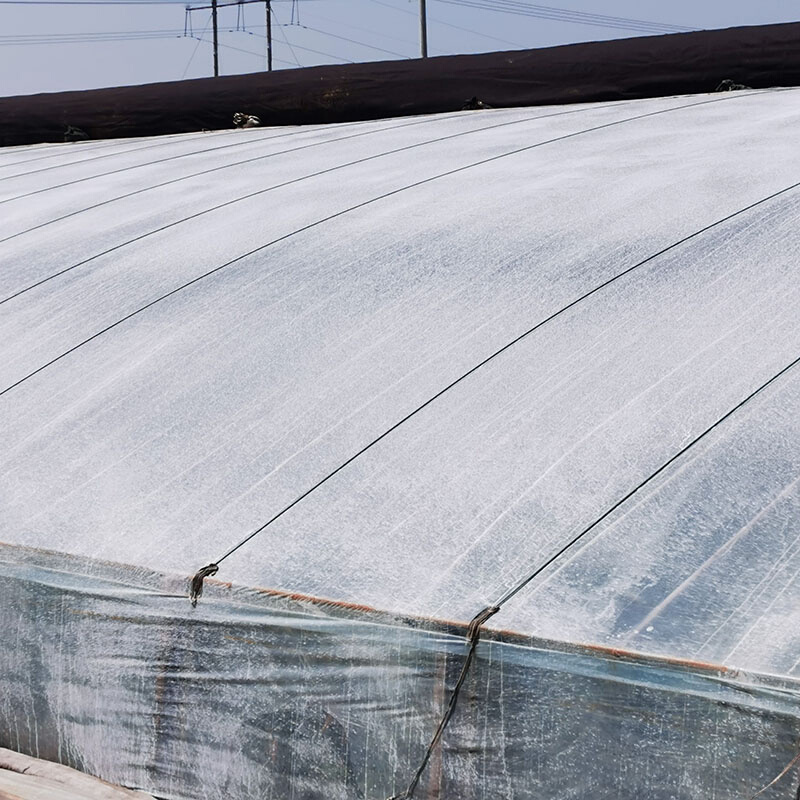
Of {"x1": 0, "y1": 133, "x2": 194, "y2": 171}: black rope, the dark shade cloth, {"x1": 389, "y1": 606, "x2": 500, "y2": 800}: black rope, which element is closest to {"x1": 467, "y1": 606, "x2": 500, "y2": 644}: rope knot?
{"x1": 389, "y1": 606, "x2": 500, "y2": 800}: black rope

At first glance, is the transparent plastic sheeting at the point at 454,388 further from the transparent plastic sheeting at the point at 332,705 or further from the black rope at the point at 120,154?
the black rope at the point at 120,154

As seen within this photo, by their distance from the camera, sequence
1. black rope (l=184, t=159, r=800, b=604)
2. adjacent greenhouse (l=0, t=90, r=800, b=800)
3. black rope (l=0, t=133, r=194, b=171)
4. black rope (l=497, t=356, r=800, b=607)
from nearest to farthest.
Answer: adjacent greenhouse (l=0, t=90, r=800, b=800) → black rope (l=497, t=356, r=800, b=607) → black rope (l=184, t=159, r=800, b=604) → black rope (l=0, t=133, r=194, b=171)

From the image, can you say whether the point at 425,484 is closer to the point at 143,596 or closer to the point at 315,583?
the point at 315,583

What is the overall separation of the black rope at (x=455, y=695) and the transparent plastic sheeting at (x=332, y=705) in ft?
0.05

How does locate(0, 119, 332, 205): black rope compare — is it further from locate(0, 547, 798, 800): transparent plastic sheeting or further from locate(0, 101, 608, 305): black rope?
locate(0, 547, 798, 800): transparent plastic sheeting

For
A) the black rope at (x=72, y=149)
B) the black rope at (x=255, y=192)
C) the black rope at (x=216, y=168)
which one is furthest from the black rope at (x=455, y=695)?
the black rope at (x=72, y=149)

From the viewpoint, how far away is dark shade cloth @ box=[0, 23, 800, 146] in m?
6.76

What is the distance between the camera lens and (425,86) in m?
7.69

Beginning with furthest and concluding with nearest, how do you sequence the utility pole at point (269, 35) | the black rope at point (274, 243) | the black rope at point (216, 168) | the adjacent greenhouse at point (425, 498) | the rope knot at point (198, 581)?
1. the utility pole at point (269, 35)
2. the black rope at point (216, 168)
3. the black rope at point (274, 243)
4. the rope knot at point (198, 581)
5. the adjacent greenhouse at point (425, 498)

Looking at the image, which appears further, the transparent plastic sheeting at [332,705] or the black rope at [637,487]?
the black rope at [637,487]

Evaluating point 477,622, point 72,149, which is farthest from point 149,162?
point 477,622

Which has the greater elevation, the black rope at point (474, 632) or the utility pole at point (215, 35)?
the utility pole at point (215, 35)

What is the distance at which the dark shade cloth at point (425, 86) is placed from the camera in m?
6.76

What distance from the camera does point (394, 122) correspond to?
742 centimetres
